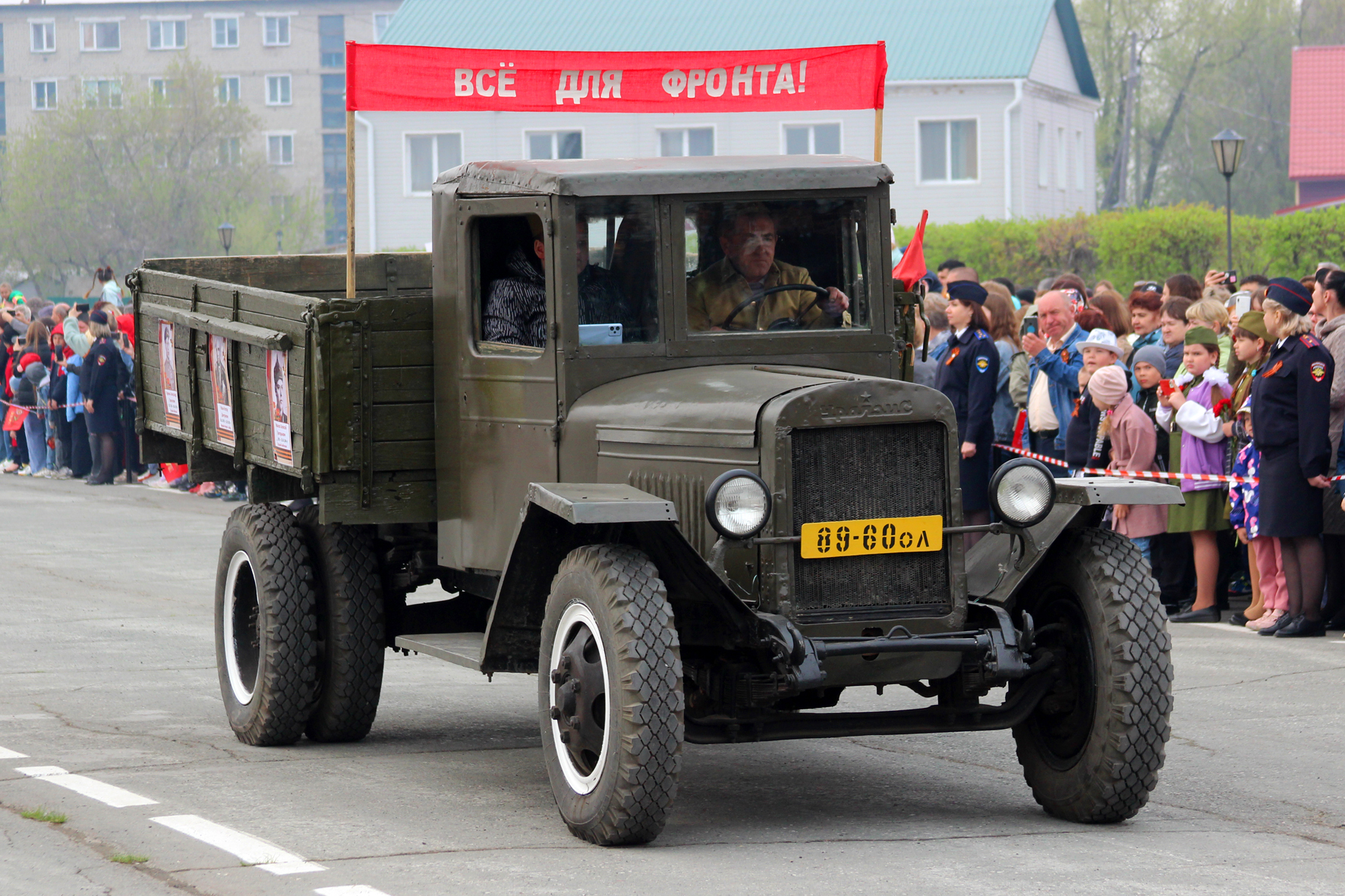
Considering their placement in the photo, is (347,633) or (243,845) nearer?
(243,845)

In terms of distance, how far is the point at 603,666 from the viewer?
6270 millimetres

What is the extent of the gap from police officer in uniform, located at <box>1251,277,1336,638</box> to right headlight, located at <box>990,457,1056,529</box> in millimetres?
4848

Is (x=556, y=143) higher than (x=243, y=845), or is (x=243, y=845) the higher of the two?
(x=556, y=143)

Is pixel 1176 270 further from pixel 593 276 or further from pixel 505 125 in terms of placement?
pixel 593 276

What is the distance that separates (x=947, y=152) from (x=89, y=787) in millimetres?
40555

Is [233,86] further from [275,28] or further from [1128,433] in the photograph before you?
[1128,433]

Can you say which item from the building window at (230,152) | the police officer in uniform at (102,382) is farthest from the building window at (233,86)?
the police officer in uniform at (102,382)

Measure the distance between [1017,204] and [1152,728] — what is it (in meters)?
40.4

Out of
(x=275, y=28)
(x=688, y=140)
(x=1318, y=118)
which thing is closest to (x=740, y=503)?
(x=688, y=140)

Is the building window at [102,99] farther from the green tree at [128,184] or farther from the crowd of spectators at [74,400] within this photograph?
the crowd of spectators at [74,400]

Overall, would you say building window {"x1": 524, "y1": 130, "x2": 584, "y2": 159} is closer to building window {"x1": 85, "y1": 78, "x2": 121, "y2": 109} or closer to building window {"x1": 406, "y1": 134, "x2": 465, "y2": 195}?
building window {"x1": 406, "y1": 134, "x2": 465, "y2": 195}

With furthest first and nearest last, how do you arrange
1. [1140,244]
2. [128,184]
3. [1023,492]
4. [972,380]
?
[128,184], [1140,244], [972,380], [1023,492]

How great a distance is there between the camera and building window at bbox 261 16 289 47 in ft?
330

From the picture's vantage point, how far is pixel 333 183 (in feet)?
336
